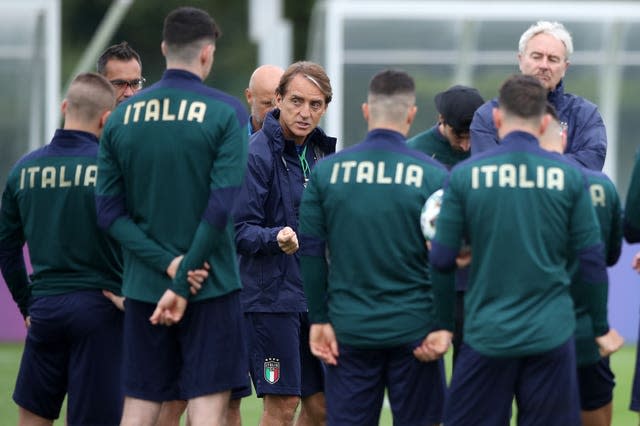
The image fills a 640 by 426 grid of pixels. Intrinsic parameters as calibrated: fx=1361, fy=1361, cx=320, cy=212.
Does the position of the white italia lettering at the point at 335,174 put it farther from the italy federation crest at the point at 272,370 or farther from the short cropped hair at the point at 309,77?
the italy federation crest at the point at 272,370

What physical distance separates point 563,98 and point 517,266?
1.90 metres

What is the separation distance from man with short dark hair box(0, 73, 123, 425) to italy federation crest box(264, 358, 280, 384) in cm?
116

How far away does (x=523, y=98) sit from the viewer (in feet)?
20.0

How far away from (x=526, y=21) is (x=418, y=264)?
10824 mm

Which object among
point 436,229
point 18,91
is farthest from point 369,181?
point 18,91

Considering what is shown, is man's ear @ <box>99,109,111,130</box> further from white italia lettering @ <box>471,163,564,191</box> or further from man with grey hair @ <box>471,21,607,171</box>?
man with grey hair @ <box>471,21,607,171</box>

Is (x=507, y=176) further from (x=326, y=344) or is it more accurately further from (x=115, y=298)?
(x=115, y=298)

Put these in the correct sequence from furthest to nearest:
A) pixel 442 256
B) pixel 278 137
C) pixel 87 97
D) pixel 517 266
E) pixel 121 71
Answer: pixel 121 71 → pixel 278 137 → pixel 87 97 → pixel 442 256 → pixel 517 266

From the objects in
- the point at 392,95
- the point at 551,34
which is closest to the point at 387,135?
the point at 392,95

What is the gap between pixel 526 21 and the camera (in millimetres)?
16547

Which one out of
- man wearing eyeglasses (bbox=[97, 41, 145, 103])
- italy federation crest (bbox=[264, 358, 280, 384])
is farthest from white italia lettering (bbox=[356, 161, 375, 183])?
man wearing eyeglasses (bbox=[97, 41, 145, 103])

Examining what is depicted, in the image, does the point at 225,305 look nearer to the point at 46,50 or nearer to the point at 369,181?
the point at 369,181

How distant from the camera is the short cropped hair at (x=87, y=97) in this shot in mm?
6688

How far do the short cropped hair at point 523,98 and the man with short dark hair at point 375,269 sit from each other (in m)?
0.44
